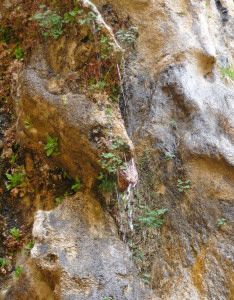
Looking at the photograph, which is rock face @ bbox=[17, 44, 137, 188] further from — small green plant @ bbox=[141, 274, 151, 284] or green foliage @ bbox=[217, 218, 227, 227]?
green foliage @ bbox=[217, 218, 227, 227]

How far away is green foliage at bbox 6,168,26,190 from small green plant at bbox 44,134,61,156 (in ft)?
2.96

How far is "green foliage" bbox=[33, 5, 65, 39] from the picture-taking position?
5688mm

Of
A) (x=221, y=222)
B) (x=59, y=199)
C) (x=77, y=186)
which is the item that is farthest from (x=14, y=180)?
(x=221, y=222)

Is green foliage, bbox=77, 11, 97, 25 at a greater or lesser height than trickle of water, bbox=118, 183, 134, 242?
greater

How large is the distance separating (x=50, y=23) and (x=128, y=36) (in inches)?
87.3

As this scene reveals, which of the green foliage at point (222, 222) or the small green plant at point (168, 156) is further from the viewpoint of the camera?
the small green plant at point (168, 156)

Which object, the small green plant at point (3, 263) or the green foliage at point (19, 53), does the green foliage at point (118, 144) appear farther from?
the green foliage at point (19, 53)

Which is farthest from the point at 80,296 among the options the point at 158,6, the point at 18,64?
the point at 158,6

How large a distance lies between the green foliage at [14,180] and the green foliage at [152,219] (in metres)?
2.37

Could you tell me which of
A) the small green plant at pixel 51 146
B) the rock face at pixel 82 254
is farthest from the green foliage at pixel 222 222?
the small green plant at pixel 51 146

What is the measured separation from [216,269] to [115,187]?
221cm

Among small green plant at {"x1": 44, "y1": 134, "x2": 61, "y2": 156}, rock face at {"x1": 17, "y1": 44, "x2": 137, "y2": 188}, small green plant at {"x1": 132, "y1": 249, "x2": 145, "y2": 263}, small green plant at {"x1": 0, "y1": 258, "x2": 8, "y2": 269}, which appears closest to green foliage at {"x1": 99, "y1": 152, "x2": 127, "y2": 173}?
rock face at {"x1": 17, "y1": 44, "x2": 137, "y2": 188}

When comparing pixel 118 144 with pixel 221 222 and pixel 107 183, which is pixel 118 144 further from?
pixel 221 222

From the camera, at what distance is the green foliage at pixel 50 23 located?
18.7 feet
